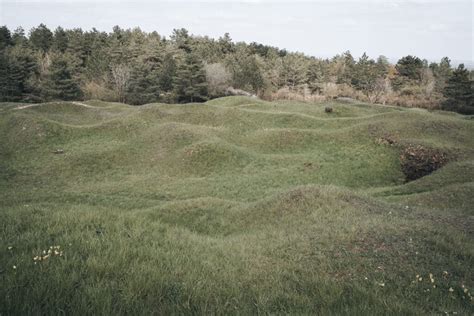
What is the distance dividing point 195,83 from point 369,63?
206ft

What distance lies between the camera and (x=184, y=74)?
66.5 meters

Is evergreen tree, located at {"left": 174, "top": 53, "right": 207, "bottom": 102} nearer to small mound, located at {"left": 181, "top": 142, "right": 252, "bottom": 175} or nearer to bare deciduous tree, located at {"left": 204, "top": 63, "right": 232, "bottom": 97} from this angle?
bare deciduous tree, located at {"left": 204, "top": 63, "right": 232, "bottom": 97}

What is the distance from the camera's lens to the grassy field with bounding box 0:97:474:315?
4.79 metres

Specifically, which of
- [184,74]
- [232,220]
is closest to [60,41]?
[184,74]

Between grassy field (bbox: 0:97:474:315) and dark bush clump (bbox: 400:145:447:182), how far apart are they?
0.84 m

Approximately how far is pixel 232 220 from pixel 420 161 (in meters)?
18.9

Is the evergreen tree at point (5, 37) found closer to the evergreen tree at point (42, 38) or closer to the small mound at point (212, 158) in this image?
the evergreen tree at point (42, 38)

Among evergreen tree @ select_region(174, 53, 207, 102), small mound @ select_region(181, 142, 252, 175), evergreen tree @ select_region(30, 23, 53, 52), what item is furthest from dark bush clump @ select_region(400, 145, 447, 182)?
evergreen tree @ select_region(30, 23, 53, 52)

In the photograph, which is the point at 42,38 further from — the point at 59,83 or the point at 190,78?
the point at 190,78

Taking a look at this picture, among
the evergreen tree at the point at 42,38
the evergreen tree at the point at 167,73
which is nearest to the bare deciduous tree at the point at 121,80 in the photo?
the evergreen tree at the point at 167,73

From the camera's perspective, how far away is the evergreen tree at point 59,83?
61125mm

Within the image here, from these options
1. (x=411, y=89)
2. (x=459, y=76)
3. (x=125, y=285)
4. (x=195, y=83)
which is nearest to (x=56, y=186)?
(x=125, y=285)

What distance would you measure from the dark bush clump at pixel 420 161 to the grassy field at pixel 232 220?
0.84 meters

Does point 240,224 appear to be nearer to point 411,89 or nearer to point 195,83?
point 195,83
